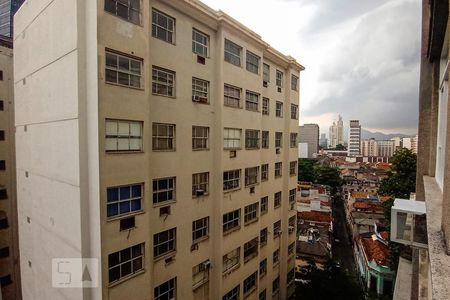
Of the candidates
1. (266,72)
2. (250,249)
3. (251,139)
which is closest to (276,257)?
(250,249)

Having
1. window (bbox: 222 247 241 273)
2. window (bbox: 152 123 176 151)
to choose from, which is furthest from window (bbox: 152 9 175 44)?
window (bbox: 222 247 241 273)

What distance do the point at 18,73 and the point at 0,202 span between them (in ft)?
40.1

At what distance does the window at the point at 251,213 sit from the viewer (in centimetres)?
1527

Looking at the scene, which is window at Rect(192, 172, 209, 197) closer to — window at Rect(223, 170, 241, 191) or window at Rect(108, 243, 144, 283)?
window at Rect(223, 170, 241, 191)

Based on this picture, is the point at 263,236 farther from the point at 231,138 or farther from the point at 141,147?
the point at 141,147

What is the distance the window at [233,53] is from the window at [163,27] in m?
3.36

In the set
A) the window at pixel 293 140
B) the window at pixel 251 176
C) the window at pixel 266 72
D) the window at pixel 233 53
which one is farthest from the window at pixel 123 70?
the window at pixel 293 140

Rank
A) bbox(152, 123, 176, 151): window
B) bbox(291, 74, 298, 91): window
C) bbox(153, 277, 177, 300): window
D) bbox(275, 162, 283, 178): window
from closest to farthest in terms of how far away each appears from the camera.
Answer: bbox(152, 123, 176, 151): window
bbox(153, 277, 177, 300): window
bbox(275, 162, 283, 178): window
bbox(291, 74, 298, 91): window

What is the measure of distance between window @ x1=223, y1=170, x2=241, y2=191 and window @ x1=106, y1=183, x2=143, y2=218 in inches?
202

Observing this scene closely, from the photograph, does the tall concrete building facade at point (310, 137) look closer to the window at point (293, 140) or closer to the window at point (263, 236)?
the window at point (293, 140)

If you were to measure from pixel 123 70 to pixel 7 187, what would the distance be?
18.5 meters

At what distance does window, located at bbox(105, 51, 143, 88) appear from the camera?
8.32 m

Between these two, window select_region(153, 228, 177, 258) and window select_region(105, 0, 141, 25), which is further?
window select_region(153, 228, 177, 258)

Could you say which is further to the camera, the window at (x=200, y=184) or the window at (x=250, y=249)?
the window at (x=250, y=249)
